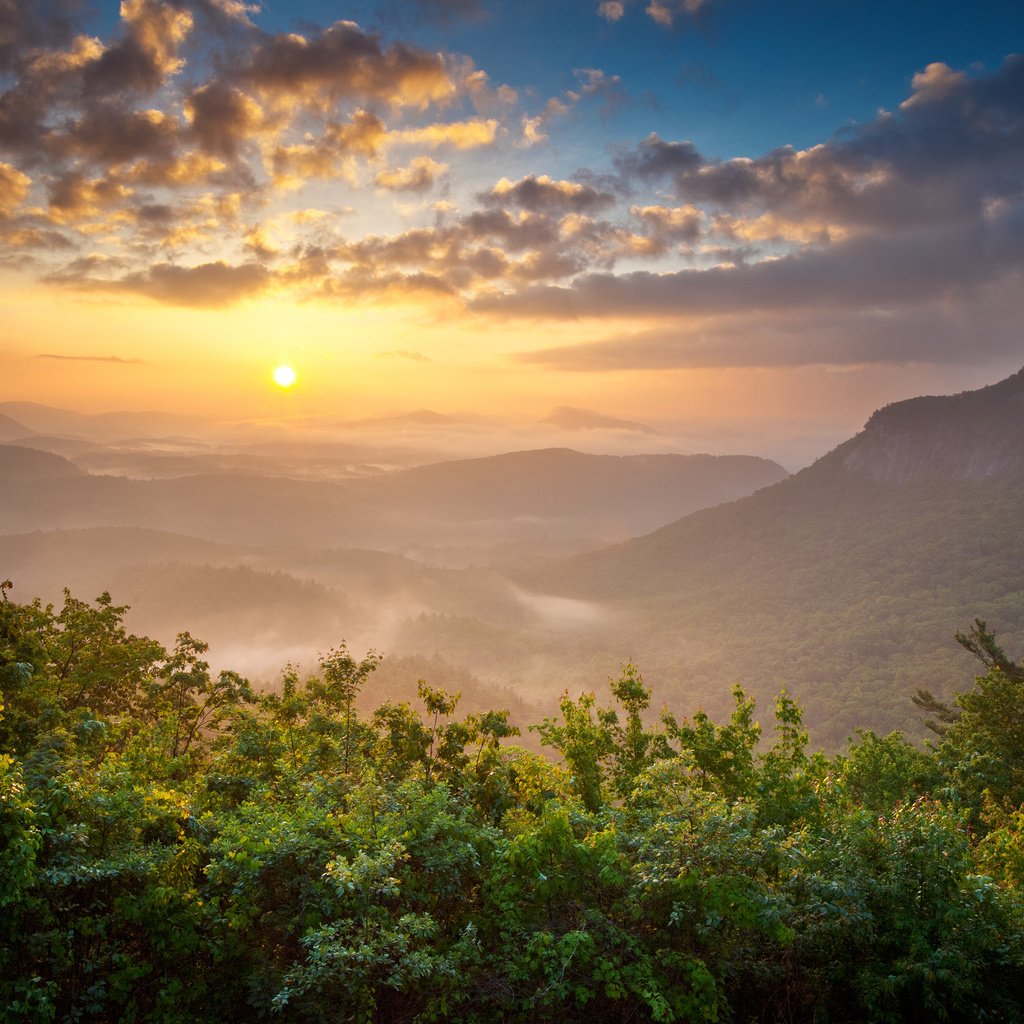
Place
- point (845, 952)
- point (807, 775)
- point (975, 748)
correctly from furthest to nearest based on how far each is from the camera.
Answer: point (975, 748), point (807, 775), point (845, 952)

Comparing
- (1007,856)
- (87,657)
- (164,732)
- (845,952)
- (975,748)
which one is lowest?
(975,748)

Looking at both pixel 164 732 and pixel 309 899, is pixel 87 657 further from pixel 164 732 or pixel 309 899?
pixel 309 899

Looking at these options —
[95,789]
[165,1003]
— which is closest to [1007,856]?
[165,1003]

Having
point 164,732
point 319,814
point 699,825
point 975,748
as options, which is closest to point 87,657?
point 164,732

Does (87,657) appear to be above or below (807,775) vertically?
above

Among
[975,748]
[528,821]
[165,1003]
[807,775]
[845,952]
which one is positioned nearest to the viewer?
[165,1003]

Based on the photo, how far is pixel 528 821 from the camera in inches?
614

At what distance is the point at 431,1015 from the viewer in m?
11.4

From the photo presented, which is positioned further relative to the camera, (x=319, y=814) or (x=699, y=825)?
(x=699, y=825)

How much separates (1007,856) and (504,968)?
16.1m

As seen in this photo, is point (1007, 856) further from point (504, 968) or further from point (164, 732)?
point (164, 732)

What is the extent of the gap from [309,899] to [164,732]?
1502 centimetres

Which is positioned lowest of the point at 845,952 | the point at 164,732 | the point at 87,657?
the point at 845,952

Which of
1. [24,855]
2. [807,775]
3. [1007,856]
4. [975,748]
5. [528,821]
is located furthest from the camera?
[975,748]
